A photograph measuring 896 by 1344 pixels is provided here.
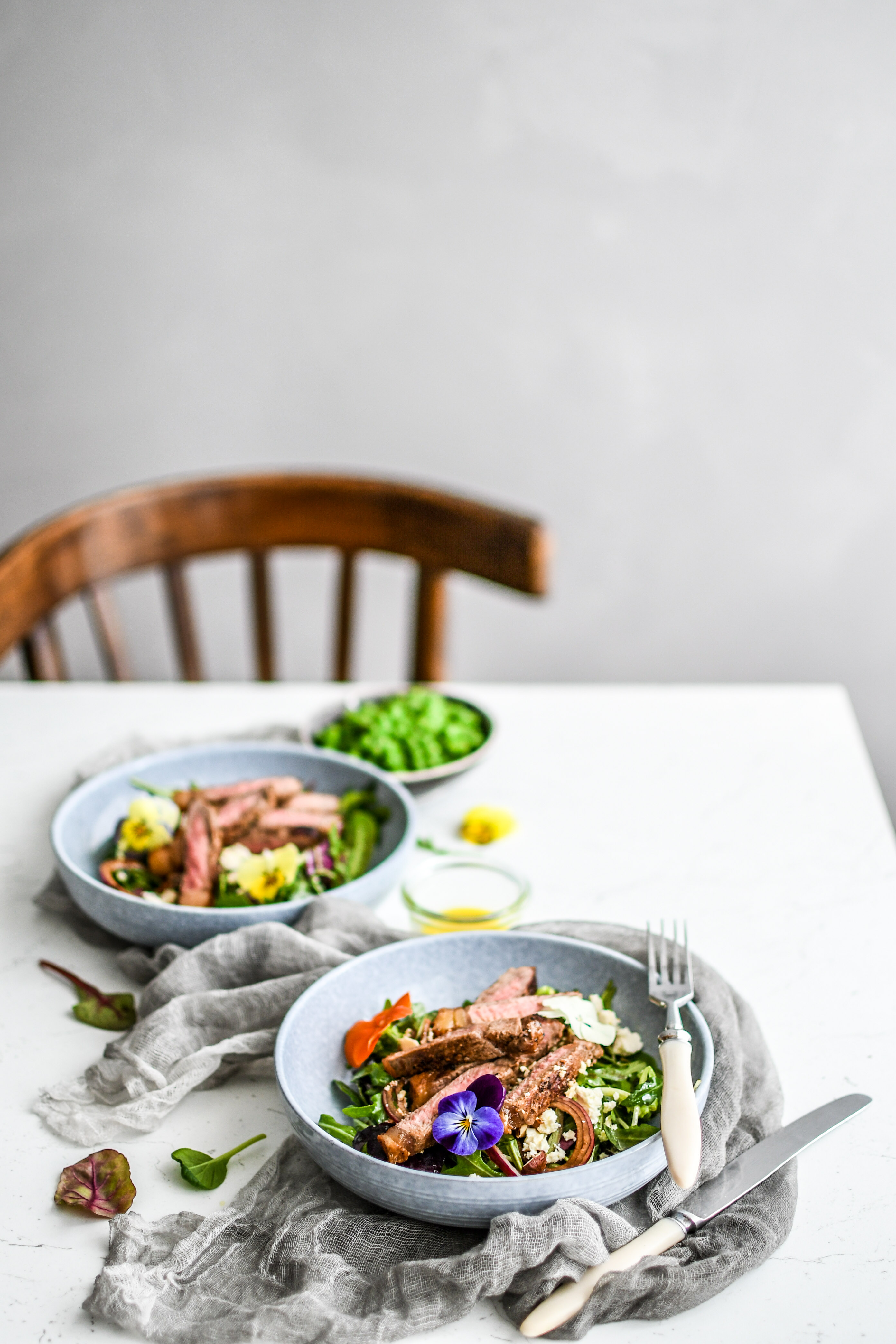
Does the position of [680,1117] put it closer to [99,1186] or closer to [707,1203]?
[707,1203]

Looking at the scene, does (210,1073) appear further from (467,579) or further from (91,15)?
(91,15)

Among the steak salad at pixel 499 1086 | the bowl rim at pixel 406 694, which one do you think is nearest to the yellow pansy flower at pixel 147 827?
the bowl rim at pixel 406 694

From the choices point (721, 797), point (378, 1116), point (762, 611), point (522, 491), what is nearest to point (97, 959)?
point (378, 1116)

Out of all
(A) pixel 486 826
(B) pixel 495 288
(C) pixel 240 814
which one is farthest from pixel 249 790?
(B) pixel 495 288

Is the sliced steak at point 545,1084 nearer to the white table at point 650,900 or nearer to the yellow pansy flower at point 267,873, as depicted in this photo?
the white table at point 650,900

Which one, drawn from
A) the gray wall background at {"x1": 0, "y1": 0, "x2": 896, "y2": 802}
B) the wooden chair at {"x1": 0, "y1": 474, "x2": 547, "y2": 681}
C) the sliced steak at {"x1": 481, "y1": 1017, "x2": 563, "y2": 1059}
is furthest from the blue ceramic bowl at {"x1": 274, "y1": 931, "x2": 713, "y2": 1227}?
the gray wall background at {"x1": 0, "y1": 0, "x2": 896, "y2": 802}

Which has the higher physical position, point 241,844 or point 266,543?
point 266,543

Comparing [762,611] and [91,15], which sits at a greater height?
[91,15]
